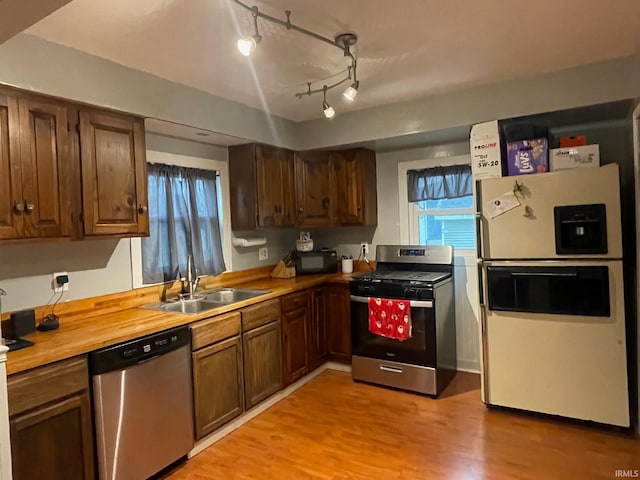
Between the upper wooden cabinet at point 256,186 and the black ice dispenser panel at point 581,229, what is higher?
the upper wooden cabinet at point 256,186

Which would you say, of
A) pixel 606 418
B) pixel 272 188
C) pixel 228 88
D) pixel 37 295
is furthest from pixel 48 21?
pixel 606 418

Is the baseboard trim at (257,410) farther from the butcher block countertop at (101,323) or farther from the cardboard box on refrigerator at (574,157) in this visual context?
the cardboard box on refrigerator at (574,157)

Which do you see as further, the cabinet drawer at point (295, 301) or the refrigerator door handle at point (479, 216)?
the cabinet drawer at point (295, 301)

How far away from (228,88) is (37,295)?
1.80m

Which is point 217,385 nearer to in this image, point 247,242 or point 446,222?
point 247,242

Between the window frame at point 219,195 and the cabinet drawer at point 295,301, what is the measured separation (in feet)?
2.18

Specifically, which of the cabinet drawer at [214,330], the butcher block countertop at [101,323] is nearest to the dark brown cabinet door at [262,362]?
the cabinet drawer at [214,330]

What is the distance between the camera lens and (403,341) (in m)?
3.44

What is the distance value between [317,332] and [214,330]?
1.36 m

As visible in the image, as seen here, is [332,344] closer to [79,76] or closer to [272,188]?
[272,188]

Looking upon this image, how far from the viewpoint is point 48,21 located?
1.92 metres

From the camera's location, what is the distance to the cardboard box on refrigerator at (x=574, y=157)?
9.00ft

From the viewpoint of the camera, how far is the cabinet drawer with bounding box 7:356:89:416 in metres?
A: 1.75

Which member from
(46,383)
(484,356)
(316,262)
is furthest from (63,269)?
(484,356)
